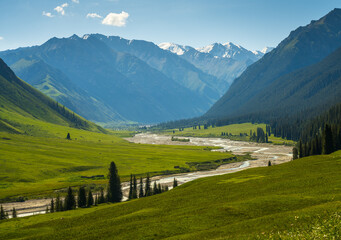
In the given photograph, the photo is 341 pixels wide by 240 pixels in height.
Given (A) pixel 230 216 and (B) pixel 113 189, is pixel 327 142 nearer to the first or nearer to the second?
(B) pixel 113 189

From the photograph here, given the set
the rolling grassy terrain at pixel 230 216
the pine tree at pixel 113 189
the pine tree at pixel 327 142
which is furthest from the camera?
the pine tree at pixel 327 142

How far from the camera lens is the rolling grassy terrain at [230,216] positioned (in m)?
36.5

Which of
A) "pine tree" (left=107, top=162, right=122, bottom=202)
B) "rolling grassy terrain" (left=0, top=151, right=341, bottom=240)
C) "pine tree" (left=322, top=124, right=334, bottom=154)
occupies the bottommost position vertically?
"pine tree" (left=107, top=162, right=122, bottom=202)

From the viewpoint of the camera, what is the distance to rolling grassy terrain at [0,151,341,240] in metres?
36.5

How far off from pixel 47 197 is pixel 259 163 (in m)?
129

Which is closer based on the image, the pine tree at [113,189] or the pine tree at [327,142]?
the pine tree at [113,189]

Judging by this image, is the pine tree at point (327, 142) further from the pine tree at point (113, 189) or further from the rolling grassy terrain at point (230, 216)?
the pine tree at point (113, 189)

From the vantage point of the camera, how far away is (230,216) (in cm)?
4675

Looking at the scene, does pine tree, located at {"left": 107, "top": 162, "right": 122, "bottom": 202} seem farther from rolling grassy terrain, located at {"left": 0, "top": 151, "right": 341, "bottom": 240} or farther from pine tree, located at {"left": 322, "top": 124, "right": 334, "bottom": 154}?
pine tree, located at {"left": 322, "top": 124, "right": 334, "bottom": 154}

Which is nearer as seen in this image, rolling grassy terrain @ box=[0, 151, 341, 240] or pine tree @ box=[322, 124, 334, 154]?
rolling grassy terrain @ box=[0, 151, 341, 240]

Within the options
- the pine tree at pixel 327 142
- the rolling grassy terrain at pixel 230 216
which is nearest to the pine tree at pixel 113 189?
the rolling grassy terrain at pixel 230 216

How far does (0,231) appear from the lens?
192ft

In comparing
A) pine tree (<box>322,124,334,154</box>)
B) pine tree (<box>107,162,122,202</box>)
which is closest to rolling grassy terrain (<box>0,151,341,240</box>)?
pine tree (<box>107,162,122,202</box>)

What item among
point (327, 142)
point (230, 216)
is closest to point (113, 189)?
point (230, 216)
